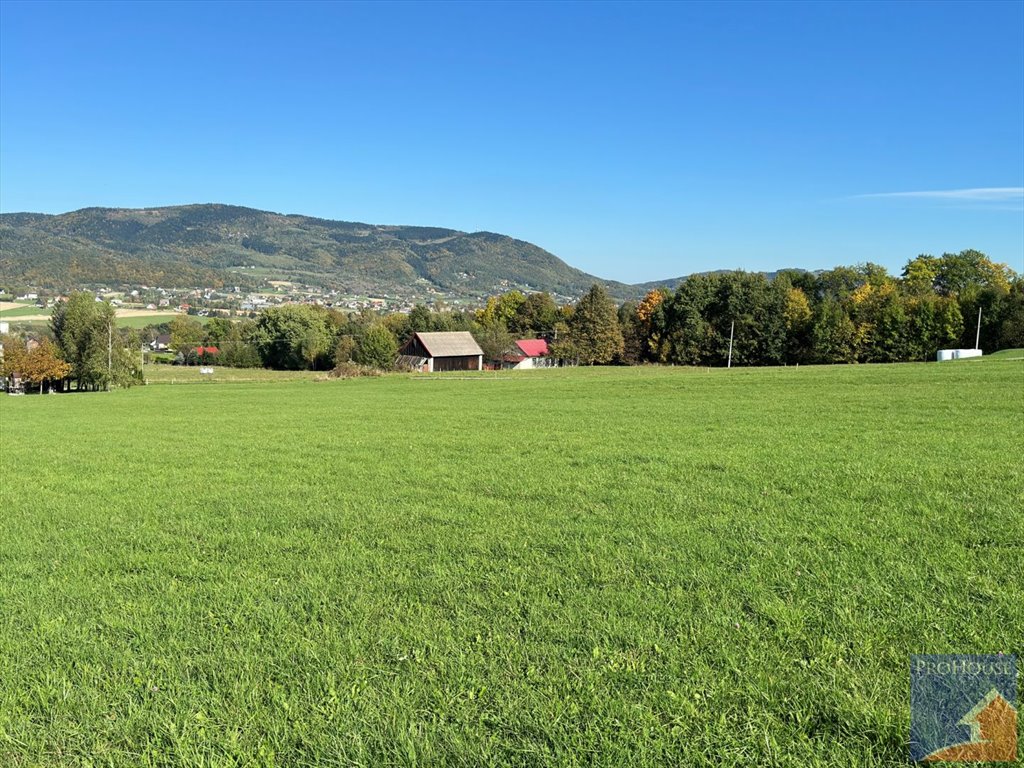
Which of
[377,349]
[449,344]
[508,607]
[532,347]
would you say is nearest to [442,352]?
[449,344]

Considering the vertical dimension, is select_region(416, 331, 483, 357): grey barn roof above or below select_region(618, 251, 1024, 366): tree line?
below

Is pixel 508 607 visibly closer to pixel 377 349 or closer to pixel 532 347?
pixel 377 349

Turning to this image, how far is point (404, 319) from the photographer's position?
120m

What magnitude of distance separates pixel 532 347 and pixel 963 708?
106 metres

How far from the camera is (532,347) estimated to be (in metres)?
109

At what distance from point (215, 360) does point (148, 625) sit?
121 metres

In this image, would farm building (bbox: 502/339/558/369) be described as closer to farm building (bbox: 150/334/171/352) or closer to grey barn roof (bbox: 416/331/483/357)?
grey barn roof (bbox: 416/331/483/357)

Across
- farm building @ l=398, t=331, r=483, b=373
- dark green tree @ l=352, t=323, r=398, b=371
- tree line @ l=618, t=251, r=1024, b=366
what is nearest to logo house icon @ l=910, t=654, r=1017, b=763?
tree line @ l=618, t=251, r=1024, b=366

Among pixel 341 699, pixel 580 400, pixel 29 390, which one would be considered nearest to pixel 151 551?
pixel 341 699

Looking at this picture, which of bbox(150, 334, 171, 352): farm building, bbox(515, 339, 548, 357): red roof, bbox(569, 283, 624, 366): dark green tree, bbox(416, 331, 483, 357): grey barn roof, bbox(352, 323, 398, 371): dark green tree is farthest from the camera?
bbox(150, 334, 171, 352): farm building

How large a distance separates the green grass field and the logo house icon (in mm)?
124

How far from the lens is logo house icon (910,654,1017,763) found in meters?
3.44

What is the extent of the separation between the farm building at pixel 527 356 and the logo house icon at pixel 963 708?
99203mm

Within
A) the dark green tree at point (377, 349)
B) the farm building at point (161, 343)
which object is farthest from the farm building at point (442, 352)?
the farm building at point (161, 343)
